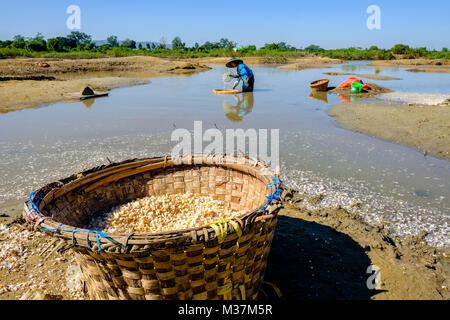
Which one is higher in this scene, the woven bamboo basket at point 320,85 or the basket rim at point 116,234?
the woven bamboo basket at point 320,85

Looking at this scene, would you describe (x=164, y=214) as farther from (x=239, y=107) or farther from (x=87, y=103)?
(x=87, y=103)

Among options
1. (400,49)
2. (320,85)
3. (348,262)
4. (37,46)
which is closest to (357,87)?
(320,85)

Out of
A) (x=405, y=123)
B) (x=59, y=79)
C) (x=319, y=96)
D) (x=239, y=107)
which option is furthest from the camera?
Result: (x=59, y=79)

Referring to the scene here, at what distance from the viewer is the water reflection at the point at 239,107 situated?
30.6ft

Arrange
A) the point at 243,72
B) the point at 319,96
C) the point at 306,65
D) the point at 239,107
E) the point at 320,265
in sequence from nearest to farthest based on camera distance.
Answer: the point at 320,265 → the point at 239,107 → the point at 319,96 → the point at 243,72 → the point at 306,65

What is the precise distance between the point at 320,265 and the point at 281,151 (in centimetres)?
347

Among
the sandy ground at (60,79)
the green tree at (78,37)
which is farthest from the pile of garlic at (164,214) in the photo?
the green tree at (78,37)

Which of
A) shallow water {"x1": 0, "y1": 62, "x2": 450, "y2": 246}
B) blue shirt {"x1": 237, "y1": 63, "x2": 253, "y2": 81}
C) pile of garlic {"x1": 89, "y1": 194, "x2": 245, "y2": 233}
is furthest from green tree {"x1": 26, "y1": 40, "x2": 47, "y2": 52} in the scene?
pile of garlic {"x1": 89, "y1": 194, "x2": 245, "y2": 233}

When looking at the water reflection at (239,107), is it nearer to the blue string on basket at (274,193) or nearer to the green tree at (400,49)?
the blue string on basket at (274,193)

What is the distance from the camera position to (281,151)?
6047mm

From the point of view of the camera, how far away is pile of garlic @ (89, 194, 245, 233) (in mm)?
2727

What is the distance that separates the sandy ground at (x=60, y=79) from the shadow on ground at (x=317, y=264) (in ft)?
36.3

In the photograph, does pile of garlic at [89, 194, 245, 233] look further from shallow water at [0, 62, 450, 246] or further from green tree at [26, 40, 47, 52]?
green tree at [26, 40, 47, 52]

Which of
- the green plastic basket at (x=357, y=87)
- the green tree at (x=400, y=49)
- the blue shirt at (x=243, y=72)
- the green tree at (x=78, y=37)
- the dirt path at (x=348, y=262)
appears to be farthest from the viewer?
the green tree at (x=78, y=37)
